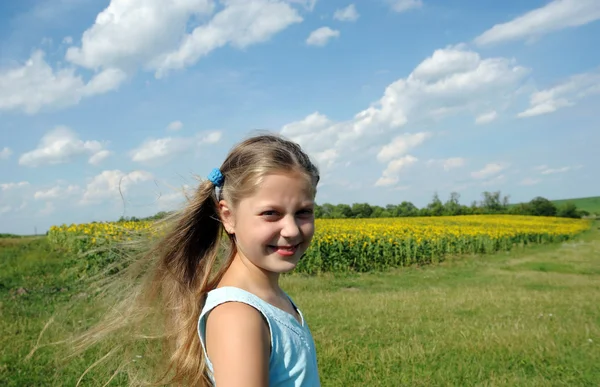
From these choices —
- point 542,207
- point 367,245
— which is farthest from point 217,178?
point 542,207

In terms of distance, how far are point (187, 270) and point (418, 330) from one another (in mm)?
4427

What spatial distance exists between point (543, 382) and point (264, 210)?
3632 millimetres

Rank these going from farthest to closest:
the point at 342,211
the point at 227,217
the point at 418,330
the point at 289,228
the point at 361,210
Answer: the point at 361,210, the point at 342,211, the point at 418,330, the point at 227,217, the point at 289,228

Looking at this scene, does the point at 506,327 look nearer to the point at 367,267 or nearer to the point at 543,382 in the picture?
the point at 543,382

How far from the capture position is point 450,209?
43.9m

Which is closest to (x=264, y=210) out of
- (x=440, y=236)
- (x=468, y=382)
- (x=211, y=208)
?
(x=211, y=208)

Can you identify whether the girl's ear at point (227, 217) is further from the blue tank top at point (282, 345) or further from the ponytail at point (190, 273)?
the blue tank top at point (282, 345)

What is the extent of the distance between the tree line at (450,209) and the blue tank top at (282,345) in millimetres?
31571

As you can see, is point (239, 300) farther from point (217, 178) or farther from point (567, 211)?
point (567, 211)

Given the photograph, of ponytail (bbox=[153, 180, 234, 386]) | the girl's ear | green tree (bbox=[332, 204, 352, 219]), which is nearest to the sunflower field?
ponytail (bbox=[153, 180, 234, 386])

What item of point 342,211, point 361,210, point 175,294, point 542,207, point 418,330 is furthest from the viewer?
point 542,207

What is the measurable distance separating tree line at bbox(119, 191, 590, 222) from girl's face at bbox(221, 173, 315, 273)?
103 feet

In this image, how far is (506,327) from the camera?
19.6ft

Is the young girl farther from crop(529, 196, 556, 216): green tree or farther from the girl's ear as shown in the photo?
crop(529, 196, 556, 216): green tree
